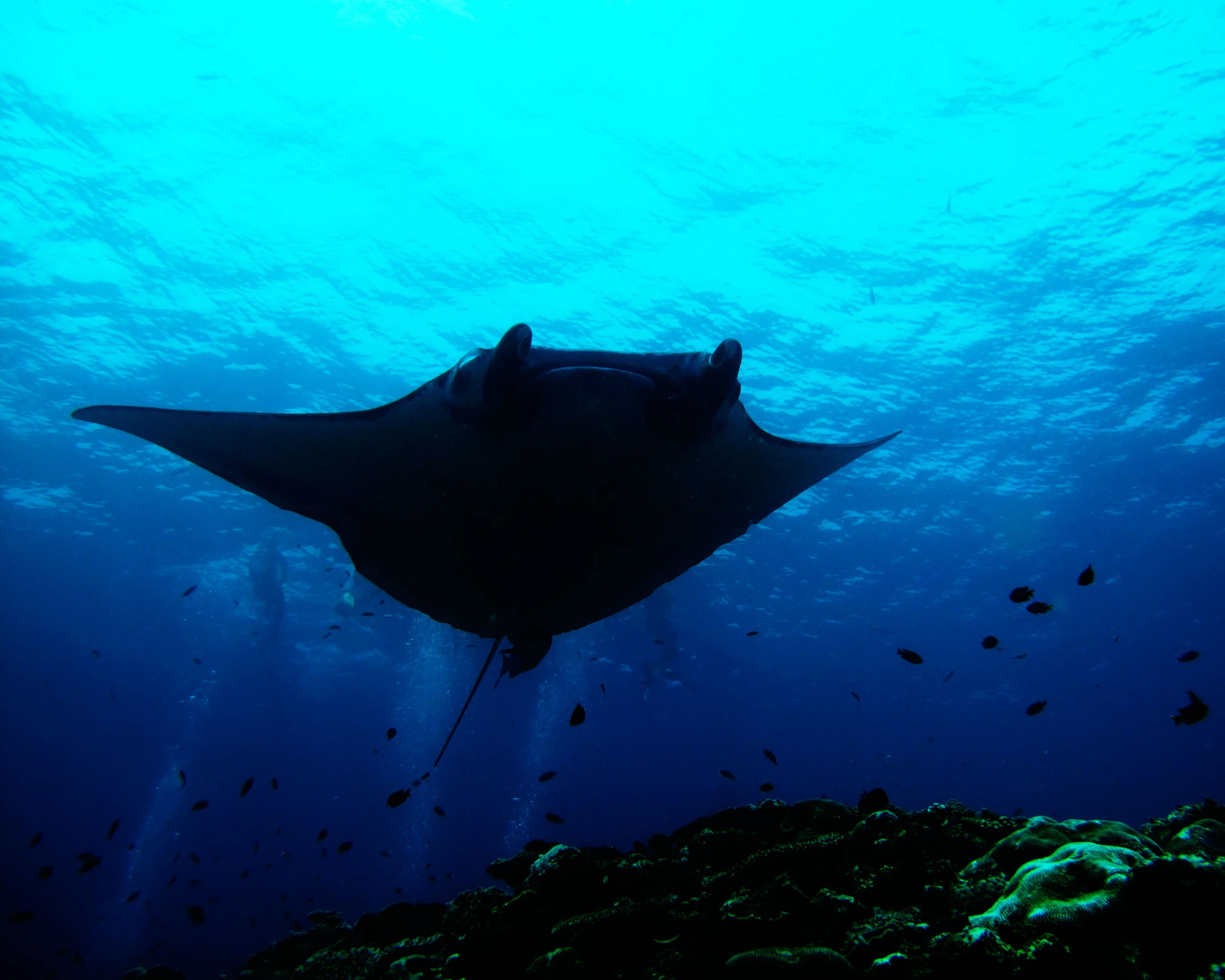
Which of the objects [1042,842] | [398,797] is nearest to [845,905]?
[1042,842]

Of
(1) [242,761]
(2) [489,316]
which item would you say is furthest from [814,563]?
(1) [242,761]

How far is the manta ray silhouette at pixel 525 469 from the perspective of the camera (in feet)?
9.71

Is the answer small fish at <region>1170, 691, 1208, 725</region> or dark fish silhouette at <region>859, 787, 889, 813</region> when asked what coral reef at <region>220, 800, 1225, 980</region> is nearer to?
dark fish silhouette at <region>859, 787, 889, 813</region>

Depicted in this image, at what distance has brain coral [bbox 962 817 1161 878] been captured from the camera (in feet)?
12.1

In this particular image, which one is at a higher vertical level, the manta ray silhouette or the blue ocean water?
the blue ocean water

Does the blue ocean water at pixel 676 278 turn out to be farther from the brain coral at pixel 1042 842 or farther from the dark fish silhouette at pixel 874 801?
the brain coral at pixel 1042 842

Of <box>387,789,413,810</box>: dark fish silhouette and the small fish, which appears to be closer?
the small fish

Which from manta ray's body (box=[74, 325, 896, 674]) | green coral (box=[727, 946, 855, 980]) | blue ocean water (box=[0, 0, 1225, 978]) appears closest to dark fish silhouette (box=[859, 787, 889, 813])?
green coral (box=[727, 946, 855, 980])

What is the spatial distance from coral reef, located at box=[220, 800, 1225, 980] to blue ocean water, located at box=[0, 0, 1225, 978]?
33.9 ft

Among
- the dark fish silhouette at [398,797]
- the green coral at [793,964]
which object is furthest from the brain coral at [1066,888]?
the dark fish silhouette at [398,797]

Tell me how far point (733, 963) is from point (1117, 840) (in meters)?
2.71

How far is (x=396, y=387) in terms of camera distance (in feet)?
59.1

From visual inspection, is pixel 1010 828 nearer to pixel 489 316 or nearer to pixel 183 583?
pixel 489 316

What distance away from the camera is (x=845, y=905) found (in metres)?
3.42
